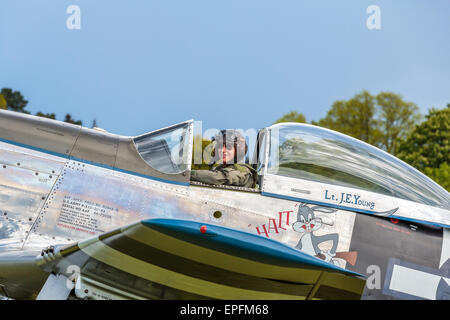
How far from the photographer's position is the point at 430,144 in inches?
1217

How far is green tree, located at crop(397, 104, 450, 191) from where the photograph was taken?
3002 cm

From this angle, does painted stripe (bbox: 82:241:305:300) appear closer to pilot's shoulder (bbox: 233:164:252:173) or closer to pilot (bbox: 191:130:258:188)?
pilot (bbox: 191:130:258:188)

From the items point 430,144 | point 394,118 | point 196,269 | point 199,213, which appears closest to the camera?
point 196,269

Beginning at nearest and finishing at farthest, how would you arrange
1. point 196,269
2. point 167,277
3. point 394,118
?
point 196,269
point 167,277
point 394,118

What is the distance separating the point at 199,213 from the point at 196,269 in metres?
0.61

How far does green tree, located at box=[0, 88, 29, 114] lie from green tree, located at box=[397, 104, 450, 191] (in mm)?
36809

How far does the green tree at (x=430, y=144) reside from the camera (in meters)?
30.0

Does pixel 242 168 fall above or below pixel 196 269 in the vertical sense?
above

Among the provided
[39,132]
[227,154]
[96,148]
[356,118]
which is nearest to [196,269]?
[227,154]

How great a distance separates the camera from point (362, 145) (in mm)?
4594

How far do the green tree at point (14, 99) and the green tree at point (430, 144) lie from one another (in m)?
36.8

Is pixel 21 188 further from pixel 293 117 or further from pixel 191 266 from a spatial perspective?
pixel 293 117

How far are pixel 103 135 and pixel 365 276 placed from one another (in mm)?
2838
